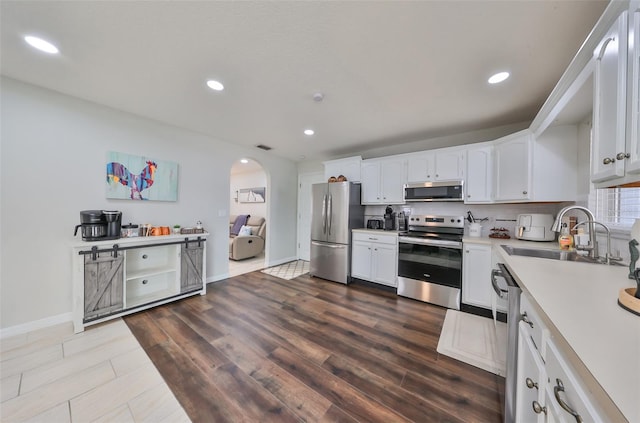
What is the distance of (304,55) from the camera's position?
165 centimetres

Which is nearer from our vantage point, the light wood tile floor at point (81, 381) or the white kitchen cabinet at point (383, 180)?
the light wood tile floor at point (81, 381)

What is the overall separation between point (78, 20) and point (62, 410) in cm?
247

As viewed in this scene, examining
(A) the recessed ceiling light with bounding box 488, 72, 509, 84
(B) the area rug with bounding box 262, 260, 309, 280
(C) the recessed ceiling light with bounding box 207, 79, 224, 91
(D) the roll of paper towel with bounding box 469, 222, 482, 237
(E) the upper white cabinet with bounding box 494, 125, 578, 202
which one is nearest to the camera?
(A) the recessed ceiling light with bounding box 488, 72, 509, 84

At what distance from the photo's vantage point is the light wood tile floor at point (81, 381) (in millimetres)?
1318

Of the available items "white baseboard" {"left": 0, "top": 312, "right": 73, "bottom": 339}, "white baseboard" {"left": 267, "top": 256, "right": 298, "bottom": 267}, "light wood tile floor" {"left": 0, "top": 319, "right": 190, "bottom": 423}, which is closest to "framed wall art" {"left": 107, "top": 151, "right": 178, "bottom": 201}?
"white baseboard" {"left": 0, "top": 312, "right": 73, "bottom": 339}

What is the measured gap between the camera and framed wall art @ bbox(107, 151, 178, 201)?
8.58ft

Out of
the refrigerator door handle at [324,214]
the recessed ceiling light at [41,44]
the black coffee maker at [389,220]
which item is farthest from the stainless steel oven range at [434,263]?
the recessed ceiling light at [41,44]

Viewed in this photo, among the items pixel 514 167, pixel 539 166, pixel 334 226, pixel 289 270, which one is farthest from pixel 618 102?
pixel 289 270

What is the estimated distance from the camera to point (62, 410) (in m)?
1.33

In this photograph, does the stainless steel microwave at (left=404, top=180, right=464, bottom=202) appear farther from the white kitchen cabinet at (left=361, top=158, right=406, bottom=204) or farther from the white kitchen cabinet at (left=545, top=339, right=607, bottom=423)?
the white kitchen cabinet at (left=545, top=339, right=607, bottom=423)

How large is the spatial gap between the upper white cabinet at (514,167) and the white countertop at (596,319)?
52.9 inches

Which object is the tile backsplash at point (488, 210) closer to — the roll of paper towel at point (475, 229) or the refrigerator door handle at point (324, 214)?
the roll of paper towel at point (475, 229)

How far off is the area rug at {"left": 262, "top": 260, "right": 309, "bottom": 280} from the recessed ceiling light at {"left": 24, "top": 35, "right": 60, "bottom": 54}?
360cm

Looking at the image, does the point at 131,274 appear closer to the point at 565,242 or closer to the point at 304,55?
the point at 304,55
